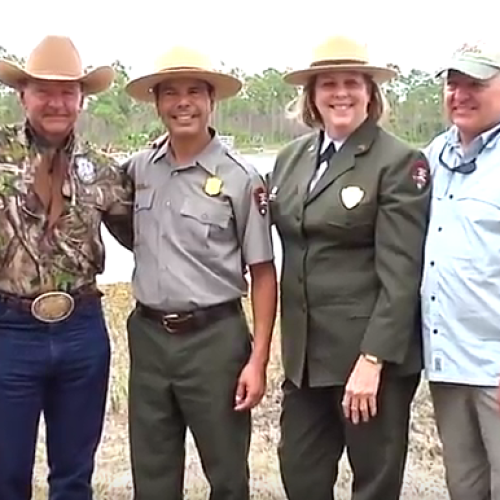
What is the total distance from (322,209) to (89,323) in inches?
21.8

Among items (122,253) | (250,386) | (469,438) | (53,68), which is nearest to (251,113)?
(122,253)

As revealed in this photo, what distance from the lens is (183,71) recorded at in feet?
8.10

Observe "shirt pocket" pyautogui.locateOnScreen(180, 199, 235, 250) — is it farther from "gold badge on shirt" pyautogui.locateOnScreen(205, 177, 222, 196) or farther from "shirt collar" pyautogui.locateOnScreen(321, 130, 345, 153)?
"shirt collar" pyautogui.locateOnScreen(321, 130, 345, 153)

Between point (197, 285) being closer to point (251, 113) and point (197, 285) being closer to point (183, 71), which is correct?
point (183, 71)

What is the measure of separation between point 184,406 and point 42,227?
1.61 ft

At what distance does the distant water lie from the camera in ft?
8.60

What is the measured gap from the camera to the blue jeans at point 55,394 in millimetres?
2455

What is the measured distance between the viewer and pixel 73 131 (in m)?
2.54

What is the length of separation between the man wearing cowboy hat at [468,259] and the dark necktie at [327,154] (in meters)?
0.23

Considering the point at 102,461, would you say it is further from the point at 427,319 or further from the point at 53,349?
the point at 427,319

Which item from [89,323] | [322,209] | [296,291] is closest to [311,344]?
[296,291]

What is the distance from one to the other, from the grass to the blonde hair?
49cm

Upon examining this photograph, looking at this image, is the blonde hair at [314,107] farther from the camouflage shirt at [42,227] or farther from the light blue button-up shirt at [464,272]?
the camouflage shirt at [42,227]

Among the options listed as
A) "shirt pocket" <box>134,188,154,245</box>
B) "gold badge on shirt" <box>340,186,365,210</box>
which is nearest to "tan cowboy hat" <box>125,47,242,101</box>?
"shirt pocket" <box>134,188,154,245</box>
